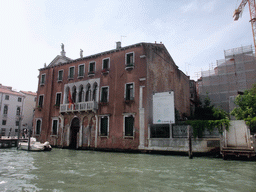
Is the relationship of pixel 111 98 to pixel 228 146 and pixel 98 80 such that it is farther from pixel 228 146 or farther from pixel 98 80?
pixel 228 146

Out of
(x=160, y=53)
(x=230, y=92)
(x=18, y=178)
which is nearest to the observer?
(x=18, y=178)

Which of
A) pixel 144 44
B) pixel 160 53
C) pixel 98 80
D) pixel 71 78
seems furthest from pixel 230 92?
pixel 71 78

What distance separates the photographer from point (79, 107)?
20.4m

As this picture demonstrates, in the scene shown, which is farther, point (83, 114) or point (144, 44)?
point (83, 114)

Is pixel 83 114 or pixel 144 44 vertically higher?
pixel 144 44

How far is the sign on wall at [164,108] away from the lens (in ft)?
49.6

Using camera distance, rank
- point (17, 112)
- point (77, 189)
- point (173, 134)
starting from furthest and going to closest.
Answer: point (17, 112), point (173, 134), point (77, 189)

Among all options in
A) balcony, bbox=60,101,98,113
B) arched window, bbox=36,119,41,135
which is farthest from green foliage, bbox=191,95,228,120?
arched window, bbox=36,119,41,135

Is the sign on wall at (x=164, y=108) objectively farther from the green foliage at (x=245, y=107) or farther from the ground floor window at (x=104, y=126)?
the green foliage at (x=245, y=107)

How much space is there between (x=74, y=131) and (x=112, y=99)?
6.45 meters

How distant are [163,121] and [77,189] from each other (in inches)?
409

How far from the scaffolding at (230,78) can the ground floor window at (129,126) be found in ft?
48.7

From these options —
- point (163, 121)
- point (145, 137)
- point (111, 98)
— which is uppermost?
point (111, 98)

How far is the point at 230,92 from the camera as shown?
26.7m
